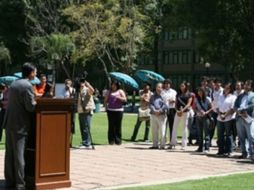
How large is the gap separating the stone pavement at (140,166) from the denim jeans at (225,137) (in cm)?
42

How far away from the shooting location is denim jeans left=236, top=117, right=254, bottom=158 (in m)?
15.5

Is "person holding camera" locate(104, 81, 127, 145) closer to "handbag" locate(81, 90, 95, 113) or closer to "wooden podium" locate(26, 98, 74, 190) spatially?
"handbag" locate(81, 90, 95, 113)

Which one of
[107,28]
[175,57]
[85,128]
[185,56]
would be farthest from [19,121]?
[175,57]

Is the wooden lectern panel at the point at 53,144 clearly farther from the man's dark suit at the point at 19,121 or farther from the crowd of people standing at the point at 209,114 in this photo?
the crowd of people standing at the point at 209,114

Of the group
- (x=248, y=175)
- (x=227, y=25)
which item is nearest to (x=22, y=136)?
(x=248, y=175)

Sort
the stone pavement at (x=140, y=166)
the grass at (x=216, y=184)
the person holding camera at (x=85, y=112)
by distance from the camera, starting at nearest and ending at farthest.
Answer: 1. the grass at (x=216, y=184)
2. the stone pavement at (x=140, y=166)
3. the person holding camera at (x=85, y=112)

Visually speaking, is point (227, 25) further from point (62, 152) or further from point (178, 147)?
point (62, 152)

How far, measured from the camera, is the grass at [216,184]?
1065cm

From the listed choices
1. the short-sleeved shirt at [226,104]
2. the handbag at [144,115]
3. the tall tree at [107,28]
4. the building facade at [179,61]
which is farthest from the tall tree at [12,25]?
the short-sleeved shirt at [226,104]

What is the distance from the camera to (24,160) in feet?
34.0

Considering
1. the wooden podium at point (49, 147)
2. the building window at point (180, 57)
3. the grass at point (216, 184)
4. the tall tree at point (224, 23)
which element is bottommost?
the grass at point (216, 184)

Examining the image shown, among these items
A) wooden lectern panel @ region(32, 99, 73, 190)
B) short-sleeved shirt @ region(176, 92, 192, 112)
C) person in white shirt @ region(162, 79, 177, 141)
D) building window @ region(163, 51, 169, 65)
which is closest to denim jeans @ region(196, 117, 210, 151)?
short-sleeved shirt @ region(176, 92, 192, 112)

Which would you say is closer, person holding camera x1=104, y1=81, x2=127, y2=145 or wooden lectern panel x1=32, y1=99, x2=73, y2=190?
wooden lectern panel x1=32, y1=99, x2=73, y2=190

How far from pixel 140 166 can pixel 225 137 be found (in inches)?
153
